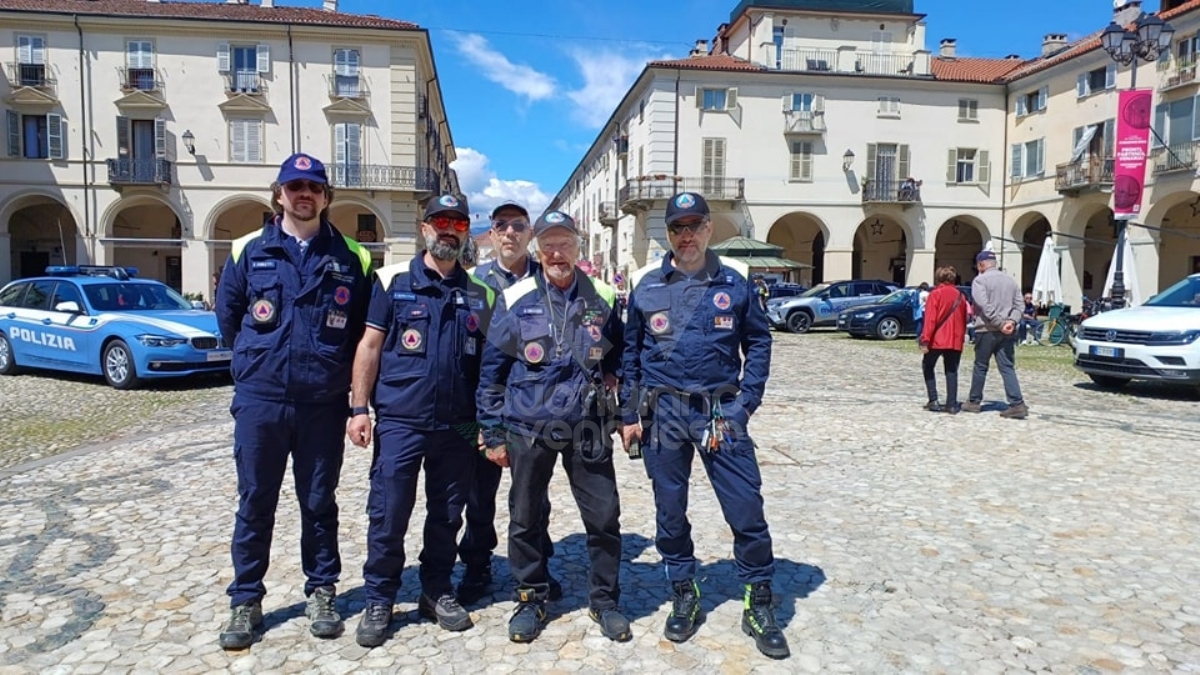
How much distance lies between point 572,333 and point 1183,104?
96.4 feet

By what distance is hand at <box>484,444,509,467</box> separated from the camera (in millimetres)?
3270

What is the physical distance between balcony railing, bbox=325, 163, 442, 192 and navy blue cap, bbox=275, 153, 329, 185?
27087 mm

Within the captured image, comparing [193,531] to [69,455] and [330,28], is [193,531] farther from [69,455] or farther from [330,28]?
[330,28]

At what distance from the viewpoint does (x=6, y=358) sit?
11.6 m

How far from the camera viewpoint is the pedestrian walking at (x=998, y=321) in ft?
27.2

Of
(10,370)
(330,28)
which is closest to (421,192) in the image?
(330,28)

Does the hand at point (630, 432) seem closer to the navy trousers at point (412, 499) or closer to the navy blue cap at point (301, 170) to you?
the navy trousers at point (412, 499)

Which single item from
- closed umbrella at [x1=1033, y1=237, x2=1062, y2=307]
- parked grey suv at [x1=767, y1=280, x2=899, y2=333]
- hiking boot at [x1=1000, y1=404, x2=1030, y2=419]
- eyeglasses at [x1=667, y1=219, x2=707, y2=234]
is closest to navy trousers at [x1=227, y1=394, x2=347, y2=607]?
eyeglasses at [x1=667, y1=219, x2=707, y2=234]

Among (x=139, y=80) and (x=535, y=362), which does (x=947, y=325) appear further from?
(x=139, y=80)

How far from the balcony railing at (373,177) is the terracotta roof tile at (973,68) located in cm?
2278

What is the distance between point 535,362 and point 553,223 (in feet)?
1.95

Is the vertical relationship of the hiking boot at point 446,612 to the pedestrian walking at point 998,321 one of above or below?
below

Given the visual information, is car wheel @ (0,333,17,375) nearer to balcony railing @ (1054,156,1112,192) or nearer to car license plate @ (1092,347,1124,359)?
car license plate @ (1092,347,1124,359)

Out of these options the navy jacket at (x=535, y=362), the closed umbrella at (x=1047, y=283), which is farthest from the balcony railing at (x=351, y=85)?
the navy jacket at (x=535, y=362)
